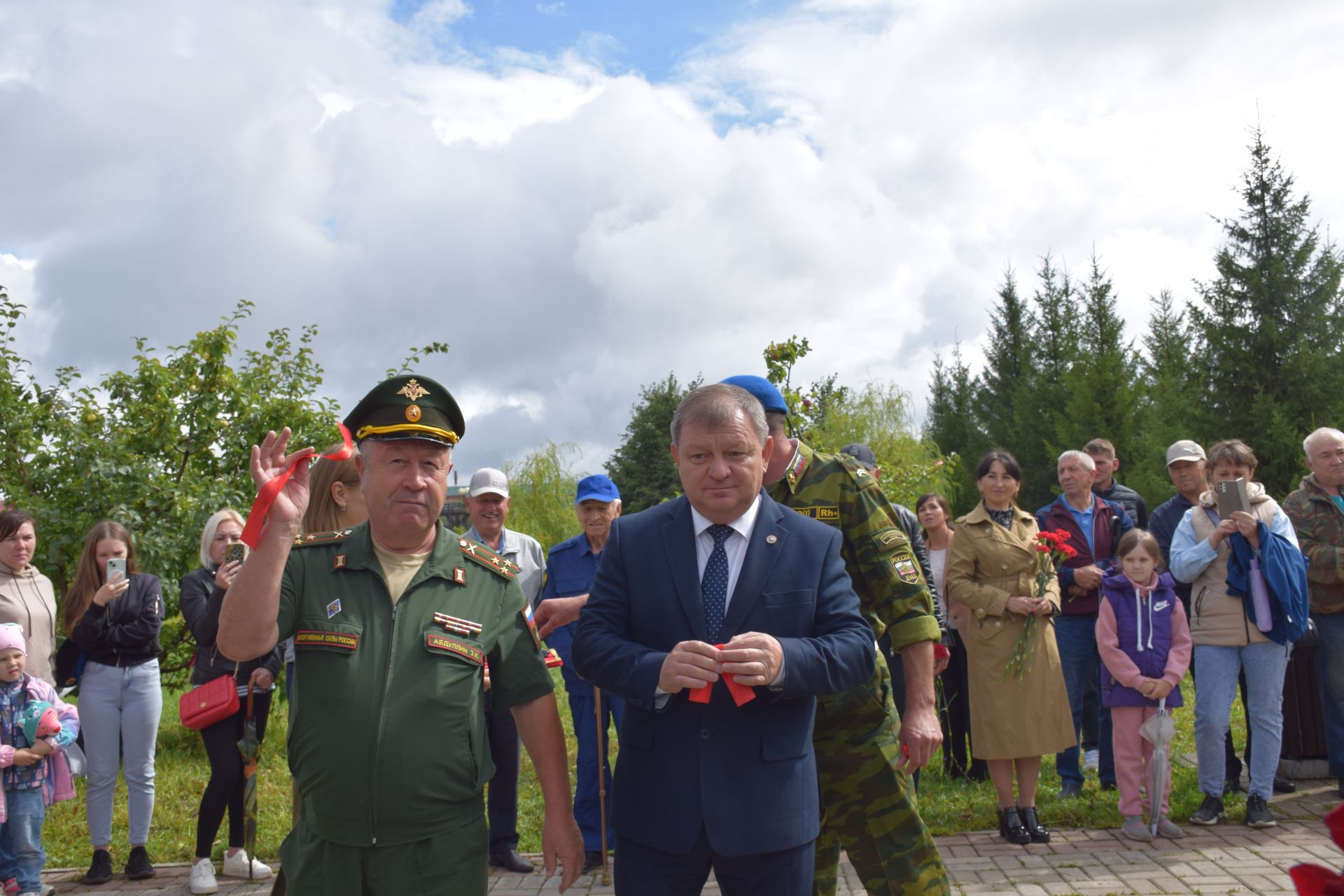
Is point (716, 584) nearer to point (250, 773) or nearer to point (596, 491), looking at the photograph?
point (250, 773)

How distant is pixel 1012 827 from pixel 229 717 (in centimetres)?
489

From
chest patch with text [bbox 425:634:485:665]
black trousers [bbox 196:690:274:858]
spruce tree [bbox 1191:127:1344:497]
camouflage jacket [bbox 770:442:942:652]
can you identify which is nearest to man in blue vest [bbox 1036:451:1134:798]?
camouflage jacket [bbox 770:442:942:652]

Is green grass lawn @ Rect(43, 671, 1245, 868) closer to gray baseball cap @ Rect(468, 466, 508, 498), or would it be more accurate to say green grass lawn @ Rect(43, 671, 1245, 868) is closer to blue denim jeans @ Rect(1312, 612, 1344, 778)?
blue denim jeans @ Rect(1312, 612, 1344, 778)

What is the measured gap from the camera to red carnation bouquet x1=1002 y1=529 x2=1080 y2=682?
6797 millimetres

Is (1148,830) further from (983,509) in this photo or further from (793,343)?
(793,343)

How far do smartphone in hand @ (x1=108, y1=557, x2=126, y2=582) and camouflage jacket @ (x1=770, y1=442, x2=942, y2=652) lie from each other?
4.98m

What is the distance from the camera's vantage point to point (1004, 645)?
6910 mm

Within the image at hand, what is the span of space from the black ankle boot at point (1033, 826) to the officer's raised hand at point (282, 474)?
5418 mm

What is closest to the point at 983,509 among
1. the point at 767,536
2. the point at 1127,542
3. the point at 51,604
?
the point at 1127,542

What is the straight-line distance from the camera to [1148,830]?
6.49m

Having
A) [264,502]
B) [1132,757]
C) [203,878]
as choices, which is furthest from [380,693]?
[1132,757]

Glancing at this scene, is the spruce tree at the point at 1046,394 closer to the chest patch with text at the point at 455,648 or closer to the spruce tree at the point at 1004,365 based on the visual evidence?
the spruce tree at the point at 1004,365

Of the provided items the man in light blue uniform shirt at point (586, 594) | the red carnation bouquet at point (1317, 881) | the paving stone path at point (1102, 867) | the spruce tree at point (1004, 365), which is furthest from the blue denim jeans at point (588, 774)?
the spruce tree at point (1004, 365)

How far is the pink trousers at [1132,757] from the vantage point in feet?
21.3
